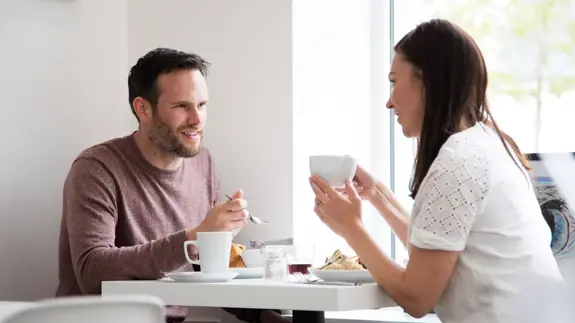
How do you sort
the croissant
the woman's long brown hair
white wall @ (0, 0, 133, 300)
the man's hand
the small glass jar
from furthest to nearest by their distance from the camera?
white wall @ (0, 0, 133, 300), the croissant, the man's hand, the small glass jar, the woman's long brown hair

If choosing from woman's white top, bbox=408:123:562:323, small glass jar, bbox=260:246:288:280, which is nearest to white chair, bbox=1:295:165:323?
woman's white top, bbox=408:123:562:323

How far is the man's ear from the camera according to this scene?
2.51 m

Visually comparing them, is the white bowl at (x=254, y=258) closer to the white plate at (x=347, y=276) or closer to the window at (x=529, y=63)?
the white plate at (x=347, y=276)

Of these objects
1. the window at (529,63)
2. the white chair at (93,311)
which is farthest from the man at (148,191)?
the white chair at (93,311)

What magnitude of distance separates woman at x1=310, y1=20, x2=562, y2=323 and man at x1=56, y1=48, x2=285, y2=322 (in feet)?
1.48

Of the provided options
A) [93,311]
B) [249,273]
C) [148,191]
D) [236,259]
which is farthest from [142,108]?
[93,311]

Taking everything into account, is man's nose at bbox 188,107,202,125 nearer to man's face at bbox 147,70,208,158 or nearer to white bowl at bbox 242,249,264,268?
man's face at bbox 147,70,208,158

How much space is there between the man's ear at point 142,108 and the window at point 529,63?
0.91 metres

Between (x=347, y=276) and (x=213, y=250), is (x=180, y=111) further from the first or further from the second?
(x=347, y=276)

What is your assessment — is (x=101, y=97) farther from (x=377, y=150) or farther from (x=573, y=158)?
(x=573, y=158)

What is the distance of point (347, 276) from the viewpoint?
5.94 feet

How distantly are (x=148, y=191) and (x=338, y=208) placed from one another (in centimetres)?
73

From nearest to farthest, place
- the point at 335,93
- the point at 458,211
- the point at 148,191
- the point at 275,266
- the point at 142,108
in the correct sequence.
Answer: the point at 458,211 → the point at 275,266 → the point at 148,191 → the point at 142,108 → the point at 335,93

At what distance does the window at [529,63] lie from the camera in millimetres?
2521
